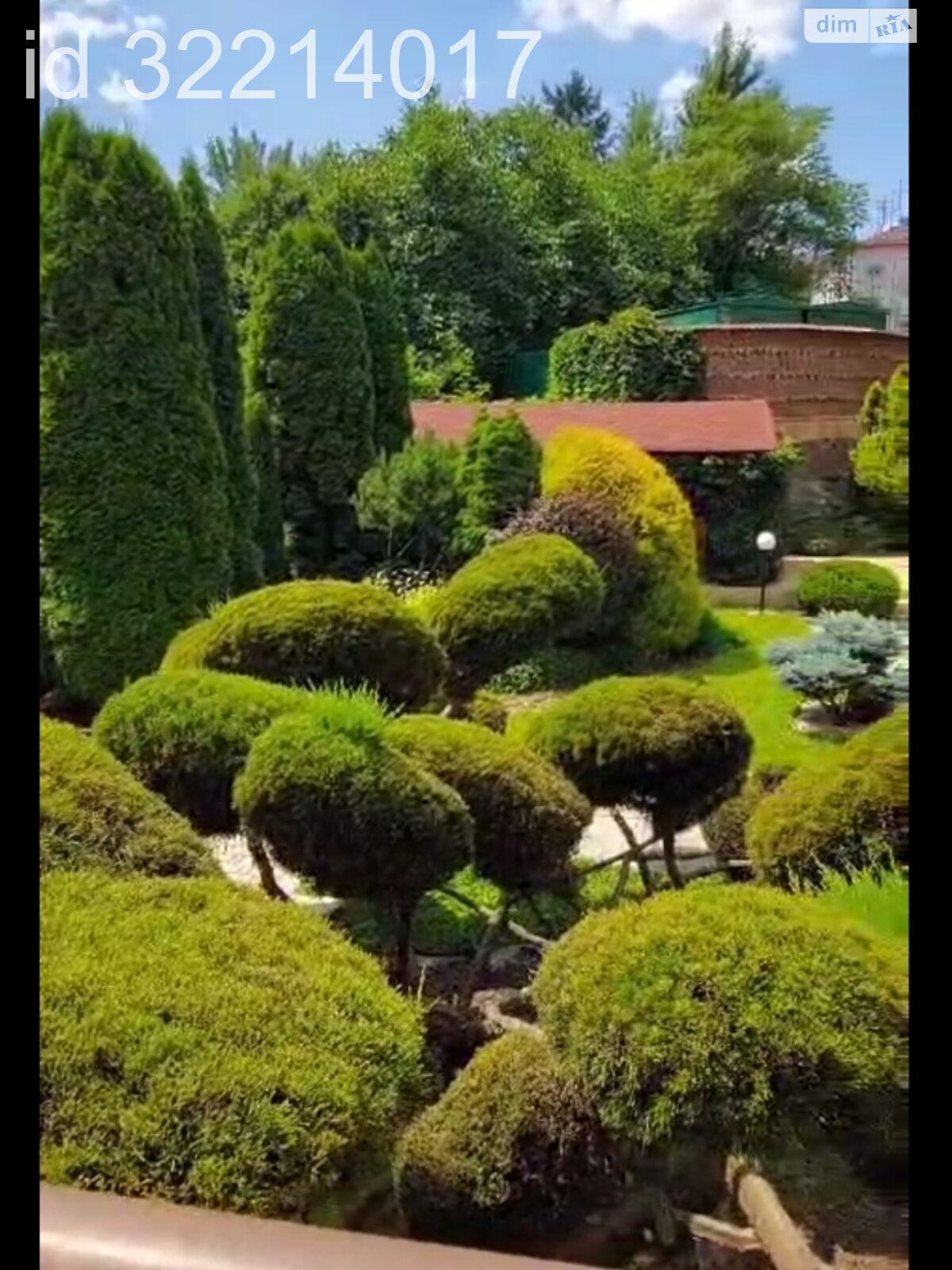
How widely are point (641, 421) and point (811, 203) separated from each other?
3.66 metres

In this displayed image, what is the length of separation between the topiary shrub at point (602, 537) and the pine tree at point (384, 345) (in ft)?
3.95

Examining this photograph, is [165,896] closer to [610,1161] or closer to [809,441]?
[610,1161]

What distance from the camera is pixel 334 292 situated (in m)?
6.88

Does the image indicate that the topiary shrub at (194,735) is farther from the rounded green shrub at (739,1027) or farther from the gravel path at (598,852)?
the rounded green shrub at (739,1027)

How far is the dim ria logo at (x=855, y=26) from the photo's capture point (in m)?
0.79

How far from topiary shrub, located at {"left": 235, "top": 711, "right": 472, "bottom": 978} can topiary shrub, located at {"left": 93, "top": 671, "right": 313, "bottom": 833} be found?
0.19m

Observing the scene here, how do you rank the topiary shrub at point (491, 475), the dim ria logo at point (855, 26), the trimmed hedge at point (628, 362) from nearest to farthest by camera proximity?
the dim ria logo at point (855, 26)
the trimmed hedge at point (628, 362)
the topiary shrub at point (491, 475)

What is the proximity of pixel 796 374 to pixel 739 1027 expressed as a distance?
5708 mm

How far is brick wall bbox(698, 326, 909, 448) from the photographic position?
5.42 m

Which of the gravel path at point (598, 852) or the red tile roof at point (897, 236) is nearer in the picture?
the red tile roof at point (897, 236)

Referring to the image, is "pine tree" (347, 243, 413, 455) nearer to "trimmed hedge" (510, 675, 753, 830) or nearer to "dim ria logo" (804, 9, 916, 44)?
"trimmed hedge" (510, 675, 753, 830)

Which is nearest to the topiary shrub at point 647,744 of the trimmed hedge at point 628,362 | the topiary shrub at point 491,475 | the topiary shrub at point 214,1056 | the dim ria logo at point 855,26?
the topiary shrub at point 214,1056

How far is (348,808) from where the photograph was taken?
1.82 m
